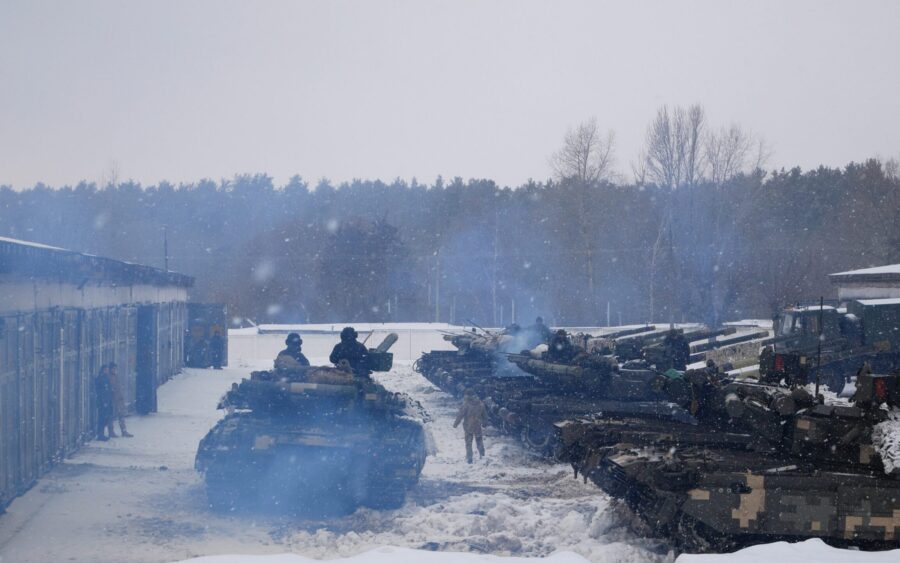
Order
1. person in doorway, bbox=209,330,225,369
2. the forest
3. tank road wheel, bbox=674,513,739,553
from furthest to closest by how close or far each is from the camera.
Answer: the forest
person in doorway, bbox=209,330,225,369
tank road wheel, bbox=674,513,739,553

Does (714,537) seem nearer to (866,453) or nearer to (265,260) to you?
(866,453)

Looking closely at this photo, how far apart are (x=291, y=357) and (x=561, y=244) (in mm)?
40886

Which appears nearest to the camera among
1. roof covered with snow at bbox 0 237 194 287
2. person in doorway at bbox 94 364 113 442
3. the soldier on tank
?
roof covered with snow at bbox 0 237 194 287

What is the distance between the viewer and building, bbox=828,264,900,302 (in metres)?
30.0

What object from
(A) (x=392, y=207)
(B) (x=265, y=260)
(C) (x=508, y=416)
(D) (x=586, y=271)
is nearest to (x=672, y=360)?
(C) (x=508, y=416)

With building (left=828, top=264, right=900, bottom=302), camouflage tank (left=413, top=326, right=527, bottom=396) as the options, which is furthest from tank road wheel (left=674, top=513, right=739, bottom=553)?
building (left=828, top=264, right=900, bottom=302)

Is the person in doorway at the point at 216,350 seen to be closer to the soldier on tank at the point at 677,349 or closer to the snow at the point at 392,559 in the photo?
the soldier on tank at the point at 677,349

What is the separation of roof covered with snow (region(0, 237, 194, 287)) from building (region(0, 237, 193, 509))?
16 mm

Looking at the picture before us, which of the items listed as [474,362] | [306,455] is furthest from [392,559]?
[474,362]

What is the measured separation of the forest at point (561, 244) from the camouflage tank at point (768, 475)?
31730mm

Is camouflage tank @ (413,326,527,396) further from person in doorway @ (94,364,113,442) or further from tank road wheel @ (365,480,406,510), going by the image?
tank road wheel @ (365,480,406,510)

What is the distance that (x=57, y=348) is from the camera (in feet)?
42.7

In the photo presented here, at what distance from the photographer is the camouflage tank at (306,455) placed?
1050cm

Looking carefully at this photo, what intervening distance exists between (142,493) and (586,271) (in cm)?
4112
